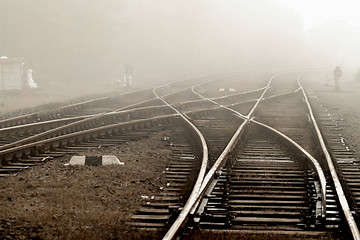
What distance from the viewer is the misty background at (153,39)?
36312 millimetres

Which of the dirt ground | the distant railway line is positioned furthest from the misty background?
the dirt ground

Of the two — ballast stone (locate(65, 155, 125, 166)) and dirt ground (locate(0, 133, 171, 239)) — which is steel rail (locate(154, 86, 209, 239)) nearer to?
dirt ground (locate(0, 133, 171, 239))

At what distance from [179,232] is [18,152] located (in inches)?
193

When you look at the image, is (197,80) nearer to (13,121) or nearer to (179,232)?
(13,121)

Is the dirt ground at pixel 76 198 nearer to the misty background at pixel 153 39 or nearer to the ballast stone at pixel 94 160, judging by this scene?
the ballast stone at pixel 94 160

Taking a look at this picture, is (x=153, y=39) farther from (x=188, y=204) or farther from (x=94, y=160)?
(x=188, y=204)

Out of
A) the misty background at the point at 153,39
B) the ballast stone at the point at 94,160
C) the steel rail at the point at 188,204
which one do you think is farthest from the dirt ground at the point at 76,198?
the misty background at the point at 153,39

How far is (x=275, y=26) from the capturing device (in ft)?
227

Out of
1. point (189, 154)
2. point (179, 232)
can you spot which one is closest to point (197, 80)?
point (189, 154)

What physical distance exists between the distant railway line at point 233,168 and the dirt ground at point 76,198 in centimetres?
27

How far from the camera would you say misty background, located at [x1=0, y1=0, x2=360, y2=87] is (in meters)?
36.3

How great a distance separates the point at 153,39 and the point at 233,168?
42.2 m

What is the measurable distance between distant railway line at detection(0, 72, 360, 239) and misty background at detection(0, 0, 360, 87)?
19109 millimetres

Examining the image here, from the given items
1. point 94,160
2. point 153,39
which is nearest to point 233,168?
point 94,160
